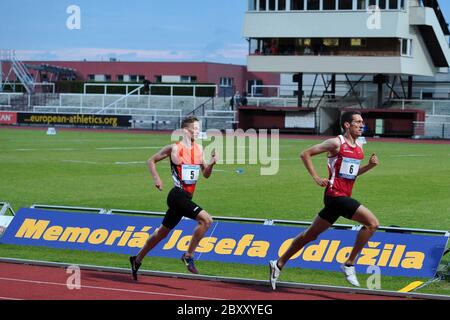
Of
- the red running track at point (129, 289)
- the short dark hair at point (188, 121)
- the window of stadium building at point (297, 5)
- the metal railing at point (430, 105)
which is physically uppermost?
the window of stadium building at point (297, 5)

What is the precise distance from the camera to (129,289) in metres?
12.0

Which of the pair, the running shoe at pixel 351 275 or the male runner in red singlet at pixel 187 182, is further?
the male runner in red singlet at pixel 187 182

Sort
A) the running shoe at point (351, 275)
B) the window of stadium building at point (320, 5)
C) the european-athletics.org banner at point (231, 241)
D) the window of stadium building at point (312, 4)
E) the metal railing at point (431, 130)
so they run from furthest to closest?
1. the window of stadium building at point (312, 4)
2. the window of stadium building at point (320, 5)
3. the metal railing at point (431, 130)
4. the european-athletics.org banner at point (231, 241)
5. the running shoe at point (351, 275)

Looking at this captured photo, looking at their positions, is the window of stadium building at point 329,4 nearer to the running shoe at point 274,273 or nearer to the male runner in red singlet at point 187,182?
the male runner in red singlet at point 187,182

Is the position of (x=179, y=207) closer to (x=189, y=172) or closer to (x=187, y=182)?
(x=187, y=182)

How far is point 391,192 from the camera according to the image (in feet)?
81.6

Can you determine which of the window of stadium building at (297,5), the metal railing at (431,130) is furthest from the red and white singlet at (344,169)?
the window of stadium building at (297,5)

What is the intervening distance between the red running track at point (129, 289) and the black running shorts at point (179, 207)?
31.9 inches

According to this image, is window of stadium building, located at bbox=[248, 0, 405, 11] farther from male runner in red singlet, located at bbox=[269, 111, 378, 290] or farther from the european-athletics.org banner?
male runner in red singlet, located at bbox=[269, 111, 378, 290]

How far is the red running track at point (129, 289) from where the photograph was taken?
37.9 feet

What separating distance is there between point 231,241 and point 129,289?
2.57 meters

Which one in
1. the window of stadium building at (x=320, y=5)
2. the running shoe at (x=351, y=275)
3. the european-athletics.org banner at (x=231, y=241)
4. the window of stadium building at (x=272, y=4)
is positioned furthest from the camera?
the window of stadium building at (x=272, y=4)

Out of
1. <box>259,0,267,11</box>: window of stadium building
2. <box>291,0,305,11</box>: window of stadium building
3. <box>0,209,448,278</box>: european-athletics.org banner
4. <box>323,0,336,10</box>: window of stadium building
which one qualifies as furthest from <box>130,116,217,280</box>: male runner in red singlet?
<box>259,0,267,11</box>: window of stadium building

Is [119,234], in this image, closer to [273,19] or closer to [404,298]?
[404,298]
